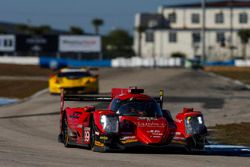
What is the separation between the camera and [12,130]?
2048cm

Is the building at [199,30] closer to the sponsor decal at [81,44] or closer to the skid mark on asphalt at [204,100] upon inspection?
the sponsor decal at [81,44]

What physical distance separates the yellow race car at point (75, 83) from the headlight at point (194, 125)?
21.3m

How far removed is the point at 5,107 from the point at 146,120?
15.6 m

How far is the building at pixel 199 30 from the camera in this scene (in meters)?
133

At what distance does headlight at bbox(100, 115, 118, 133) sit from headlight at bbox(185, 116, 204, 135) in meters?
1.38

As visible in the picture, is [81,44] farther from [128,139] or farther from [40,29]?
[128,139]

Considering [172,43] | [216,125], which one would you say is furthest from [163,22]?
[216,125]

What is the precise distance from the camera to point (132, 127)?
15500 mm

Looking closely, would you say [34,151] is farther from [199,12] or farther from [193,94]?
[199,12]

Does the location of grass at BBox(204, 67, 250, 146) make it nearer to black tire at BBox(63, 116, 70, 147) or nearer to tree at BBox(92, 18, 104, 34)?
black tire at BBox(63, 116, 70, 147)

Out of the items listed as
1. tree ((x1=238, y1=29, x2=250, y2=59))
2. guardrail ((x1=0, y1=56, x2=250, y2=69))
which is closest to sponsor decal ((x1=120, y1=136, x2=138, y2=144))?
guardrail ((x1=0, y1=56, x2=250, y2=69))

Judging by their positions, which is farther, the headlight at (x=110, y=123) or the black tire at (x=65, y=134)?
the black tire at (x=65, y=134)

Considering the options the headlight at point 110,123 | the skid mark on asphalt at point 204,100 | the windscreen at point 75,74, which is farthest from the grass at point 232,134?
the windscreen at point 75,74

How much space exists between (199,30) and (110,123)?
120 meters
